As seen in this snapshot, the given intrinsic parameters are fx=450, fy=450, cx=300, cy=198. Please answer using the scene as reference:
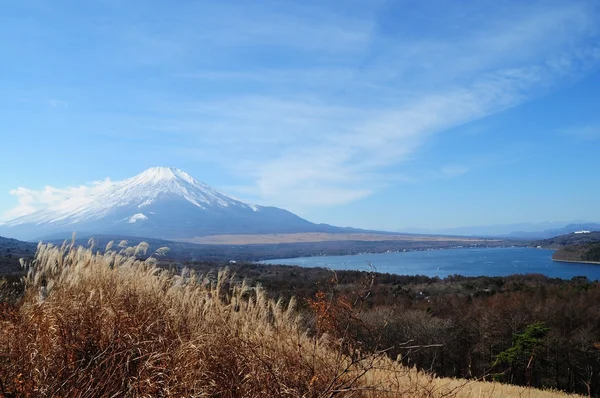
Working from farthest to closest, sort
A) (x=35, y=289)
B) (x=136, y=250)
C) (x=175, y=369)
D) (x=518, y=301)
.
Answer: (x=518, y=301)
(x=136, y=250)
(x=35, y=289)
(x=175, y=369)

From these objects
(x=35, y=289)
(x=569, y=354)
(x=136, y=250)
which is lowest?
(x=569, y=354)

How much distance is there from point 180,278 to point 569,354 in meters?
34.3

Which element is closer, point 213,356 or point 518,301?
point 213,356

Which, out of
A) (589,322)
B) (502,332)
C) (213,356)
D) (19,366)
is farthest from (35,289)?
(589,322)

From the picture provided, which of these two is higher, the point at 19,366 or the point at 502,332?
the point at 19,366

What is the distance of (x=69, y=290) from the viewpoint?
461 cm

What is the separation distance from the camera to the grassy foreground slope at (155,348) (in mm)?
3172

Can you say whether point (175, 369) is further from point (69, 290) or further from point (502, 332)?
point (502, 332)

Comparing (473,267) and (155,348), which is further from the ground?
(155,348)

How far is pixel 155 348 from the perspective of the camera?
3.77 metres

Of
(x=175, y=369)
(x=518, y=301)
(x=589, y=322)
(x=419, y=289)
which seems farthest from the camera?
(x=419, y=289)

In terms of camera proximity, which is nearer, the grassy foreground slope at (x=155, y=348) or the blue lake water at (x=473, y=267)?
the grassy foreground slope at (x=155, y=348)

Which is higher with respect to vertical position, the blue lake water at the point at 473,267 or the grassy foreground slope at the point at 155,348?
the grassy foreground slope at the point at 155,348

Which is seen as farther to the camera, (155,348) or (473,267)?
(473,267)
